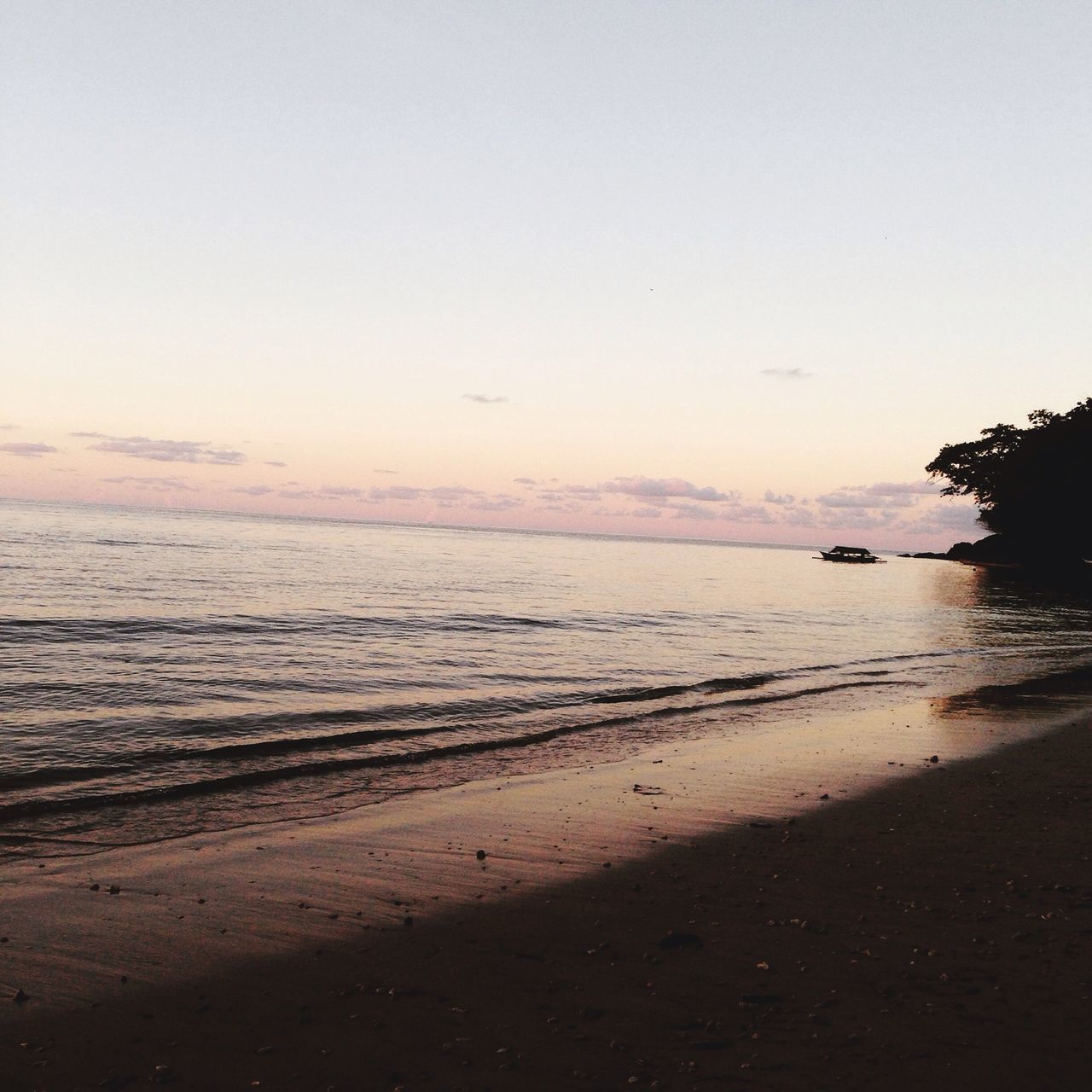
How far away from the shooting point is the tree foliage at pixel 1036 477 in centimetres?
8619

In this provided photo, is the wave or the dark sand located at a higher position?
the dark sand

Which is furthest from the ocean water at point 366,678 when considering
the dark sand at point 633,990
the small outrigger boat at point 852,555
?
the small outrigger boat at point 852,555

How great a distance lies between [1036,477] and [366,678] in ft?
303

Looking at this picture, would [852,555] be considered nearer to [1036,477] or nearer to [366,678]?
[1036,477]

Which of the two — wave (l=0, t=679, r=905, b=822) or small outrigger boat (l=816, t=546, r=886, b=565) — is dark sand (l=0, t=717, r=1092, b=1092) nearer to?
wave (l=0, t=679, r=905, b=822)

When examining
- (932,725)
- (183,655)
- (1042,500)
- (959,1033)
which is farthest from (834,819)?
(1042,500)

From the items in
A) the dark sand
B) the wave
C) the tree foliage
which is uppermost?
the tree foliage

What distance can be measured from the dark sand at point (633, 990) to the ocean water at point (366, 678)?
3.43 m

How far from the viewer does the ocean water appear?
10625 millimetres

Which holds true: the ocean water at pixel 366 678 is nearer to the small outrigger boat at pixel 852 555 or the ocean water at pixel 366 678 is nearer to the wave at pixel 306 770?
the wave at pixel 306 770

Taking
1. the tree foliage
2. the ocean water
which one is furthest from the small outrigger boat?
the ocean water

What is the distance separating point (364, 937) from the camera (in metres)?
6.02

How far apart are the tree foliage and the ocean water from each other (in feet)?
156

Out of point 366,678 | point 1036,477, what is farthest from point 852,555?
point 366,678
